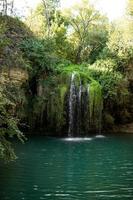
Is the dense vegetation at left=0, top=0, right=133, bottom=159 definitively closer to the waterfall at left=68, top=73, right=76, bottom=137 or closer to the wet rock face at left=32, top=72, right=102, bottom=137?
the wet rock face at left=32, top=72, right=102, bottom=137

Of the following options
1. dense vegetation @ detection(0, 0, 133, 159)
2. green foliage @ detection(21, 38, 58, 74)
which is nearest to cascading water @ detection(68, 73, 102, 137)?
dense vegetation @ detection(0, 0, 133, 159)

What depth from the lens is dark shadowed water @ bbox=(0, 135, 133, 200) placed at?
14.9 metres

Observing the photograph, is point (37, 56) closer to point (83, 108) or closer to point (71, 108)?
point (71, 108)

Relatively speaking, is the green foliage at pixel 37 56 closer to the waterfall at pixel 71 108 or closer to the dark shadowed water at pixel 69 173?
the waterfall at pixel 71 108

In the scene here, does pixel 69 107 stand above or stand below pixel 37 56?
below

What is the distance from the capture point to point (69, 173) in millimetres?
18547

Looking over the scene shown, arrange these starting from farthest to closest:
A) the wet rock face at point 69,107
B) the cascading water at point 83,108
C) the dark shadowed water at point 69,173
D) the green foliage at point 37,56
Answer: the green foliage at point 37,56, the cascading water at point 83,108, the wet rock face at point 69,107, the dark shadowed water at point 69,173

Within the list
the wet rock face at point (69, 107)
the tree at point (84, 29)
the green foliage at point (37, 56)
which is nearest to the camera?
the wet rock face at point (69, 107)

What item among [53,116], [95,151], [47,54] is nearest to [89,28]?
[47,54]

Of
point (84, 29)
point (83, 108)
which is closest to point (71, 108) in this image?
point (83, 108)

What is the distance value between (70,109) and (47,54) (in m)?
4.90

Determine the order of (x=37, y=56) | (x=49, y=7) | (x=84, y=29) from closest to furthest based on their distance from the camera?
1. (x=37, y=56)
2. (x=84, y=29)
3. (x=49, y=7)

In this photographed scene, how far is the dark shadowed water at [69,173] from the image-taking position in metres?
14.9

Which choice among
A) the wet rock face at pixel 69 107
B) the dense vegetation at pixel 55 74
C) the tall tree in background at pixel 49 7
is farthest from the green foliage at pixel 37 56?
A: the tall tree in background at pixel 49 7
